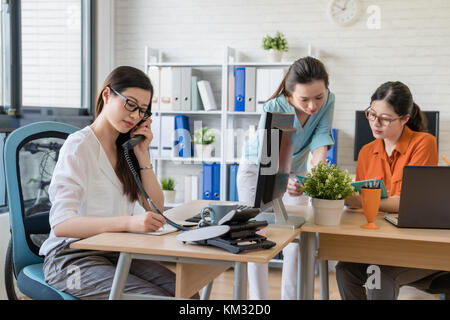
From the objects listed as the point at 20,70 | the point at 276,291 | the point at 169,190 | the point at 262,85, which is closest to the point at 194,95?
the point at 262,85

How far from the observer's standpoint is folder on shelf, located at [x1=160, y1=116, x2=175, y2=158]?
13.1 ft

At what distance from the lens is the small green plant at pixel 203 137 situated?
3.99 metres

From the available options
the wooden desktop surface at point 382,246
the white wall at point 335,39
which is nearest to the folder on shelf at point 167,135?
the white wall at point 335,39

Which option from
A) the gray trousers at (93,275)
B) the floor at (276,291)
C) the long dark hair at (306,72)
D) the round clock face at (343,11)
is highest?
the round clock face at (343,11)

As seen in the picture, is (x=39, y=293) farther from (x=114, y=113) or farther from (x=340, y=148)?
(x=340, y=148)

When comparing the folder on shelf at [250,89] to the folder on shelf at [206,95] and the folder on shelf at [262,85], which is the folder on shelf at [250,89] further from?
the folder on shelf at [206,95]

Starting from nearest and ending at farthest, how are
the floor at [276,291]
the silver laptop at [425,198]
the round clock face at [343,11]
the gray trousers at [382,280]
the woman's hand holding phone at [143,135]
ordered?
the silver laptop at [425,198] → the woman's hand holding phone at [143,135] → the gray trousers at [382,280] → the floor at [276,291] → the round clock face at [343,11]

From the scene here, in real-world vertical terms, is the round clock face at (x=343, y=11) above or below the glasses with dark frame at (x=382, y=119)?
above

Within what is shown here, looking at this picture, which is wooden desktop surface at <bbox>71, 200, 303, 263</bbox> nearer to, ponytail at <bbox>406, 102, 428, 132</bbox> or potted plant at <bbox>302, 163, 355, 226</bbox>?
potted plant at <bbox>302, 163, 355, 226</bbox>

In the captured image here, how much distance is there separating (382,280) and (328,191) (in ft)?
1.57

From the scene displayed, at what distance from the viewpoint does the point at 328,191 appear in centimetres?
177

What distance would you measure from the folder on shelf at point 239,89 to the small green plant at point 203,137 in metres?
0.31

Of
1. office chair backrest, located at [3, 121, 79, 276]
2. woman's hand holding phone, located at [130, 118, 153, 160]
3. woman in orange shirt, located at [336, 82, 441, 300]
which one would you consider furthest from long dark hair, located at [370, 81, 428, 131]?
office chair backrest, located at [3, 121, 79, 276]
